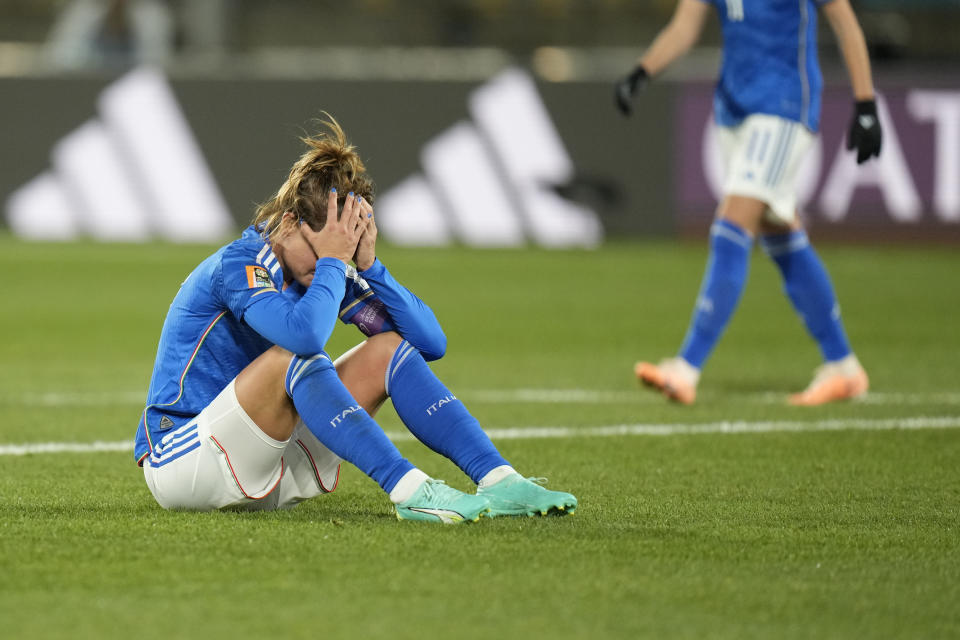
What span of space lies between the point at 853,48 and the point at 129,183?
29.0 feet

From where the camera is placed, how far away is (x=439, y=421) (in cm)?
396

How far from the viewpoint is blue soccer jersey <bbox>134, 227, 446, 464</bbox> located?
3.77 metres

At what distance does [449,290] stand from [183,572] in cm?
782

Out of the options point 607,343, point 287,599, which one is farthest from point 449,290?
point 287,599

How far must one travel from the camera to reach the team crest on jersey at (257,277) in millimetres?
3836

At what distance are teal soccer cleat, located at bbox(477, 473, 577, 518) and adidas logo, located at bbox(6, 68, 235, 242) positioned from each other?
34.5ft

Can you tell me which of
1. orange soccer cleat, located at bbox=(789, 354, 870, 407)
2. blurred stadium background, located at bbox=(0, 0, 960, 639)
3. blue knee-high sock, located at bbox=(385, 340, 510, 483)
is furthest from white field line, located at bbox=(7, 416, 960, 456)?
blue knee-high sock, located at bbox=(385, 340, 510, 483)

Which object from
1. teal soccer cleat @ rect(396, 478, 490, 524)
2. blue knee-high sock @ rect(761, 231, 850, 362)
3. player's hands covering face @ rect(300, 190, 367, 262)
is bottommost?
blue knee-high sock @ rect(761, 231, 850, 362)

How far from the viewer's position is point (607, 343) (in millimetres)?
8773

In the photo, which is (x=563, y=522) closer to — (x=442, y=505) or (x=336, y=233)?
(x=442, y=505)

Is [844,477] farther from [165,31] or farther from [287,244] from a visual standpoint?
[165,31]

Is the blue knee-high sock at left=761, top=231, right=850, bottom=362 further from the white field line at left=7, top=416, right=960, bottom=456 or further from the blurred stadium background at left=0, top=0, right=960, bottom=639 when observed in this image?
the white field line at left=7, top=416, right=960, bottom=456

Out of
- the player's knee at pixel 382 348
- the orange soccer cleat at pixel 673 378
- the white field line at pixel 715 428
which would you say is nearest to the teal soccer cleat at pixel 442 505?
the player's knee at pixel 382 348

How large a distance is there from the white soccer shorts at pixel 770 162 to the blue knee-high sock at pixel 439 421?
292cm
